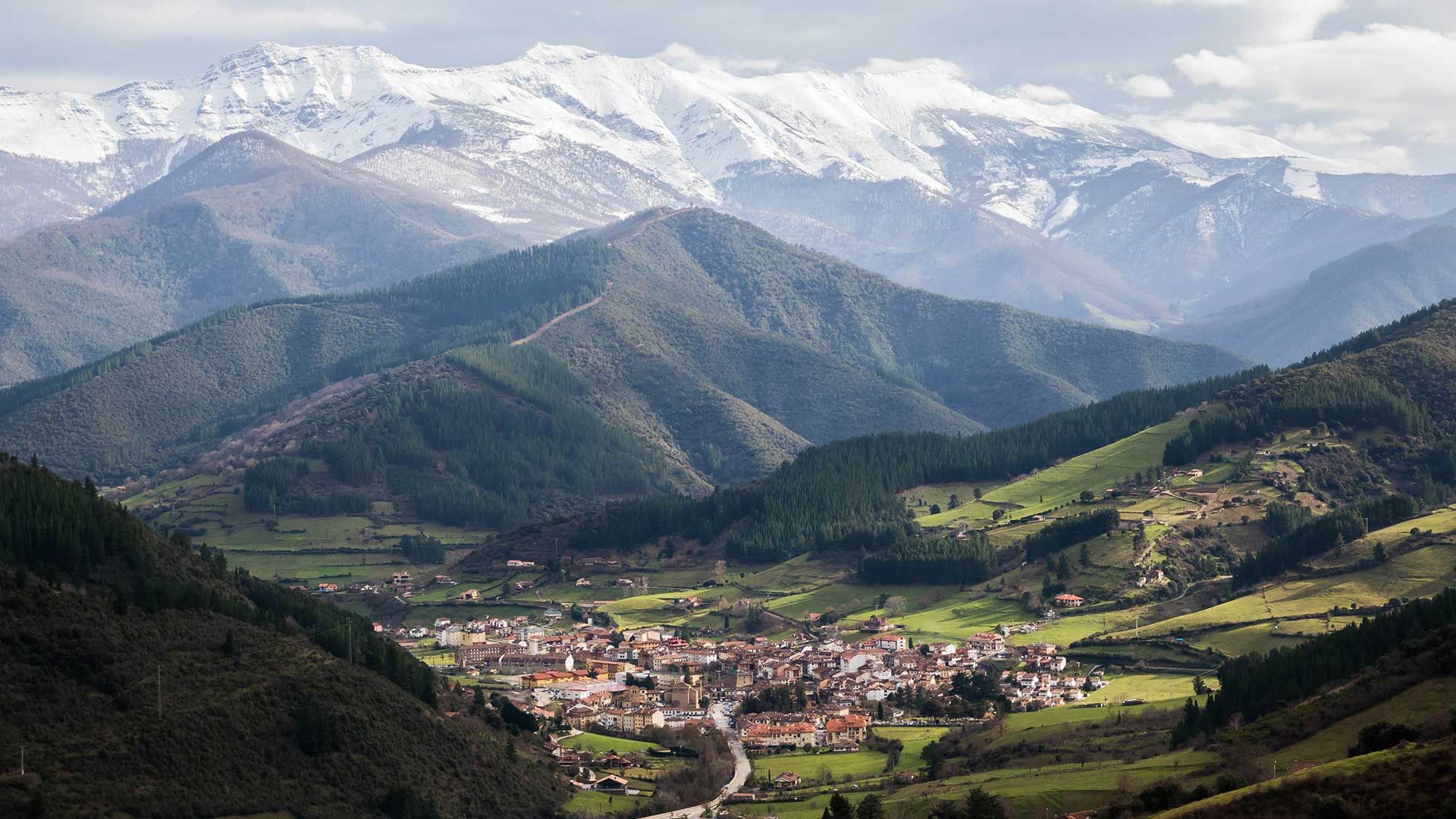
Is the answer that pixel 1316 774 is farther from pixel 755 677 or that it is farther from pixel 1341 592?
pixel 755 677

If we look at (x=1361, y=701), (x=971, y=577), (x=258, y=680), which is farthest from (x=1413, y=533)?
(x=258, y=680)

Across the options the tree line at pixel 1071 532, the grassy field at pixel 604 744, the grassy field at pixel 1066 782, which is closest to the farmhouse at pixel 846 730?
the grassy field at pixel 604 744

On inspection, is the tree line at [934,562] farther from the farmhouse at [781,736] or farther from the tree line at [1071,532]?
the farmhouse at [781,736]

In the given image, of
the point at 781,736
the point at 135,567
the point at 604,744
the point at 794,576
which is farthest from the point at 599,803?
the point at 794,576

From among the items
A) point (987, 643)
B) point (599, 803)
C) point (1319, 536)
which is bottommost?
point (599, 803)

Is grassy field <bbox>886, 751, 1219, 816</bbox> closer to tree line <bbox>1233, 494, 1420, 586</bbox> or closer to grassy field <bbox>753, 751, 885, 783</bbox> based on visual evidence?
grassy field <bbox>753, 751, 885, 783</bbox>

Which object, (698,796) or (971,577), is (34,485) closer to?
(698,796)
